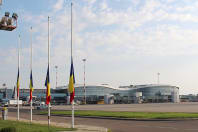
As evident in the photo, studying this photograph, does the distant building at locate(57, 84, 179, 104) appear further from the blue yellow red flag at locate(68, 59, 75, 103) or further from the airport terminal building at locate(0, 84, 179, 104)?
the blue yellow red flag at locate(68, 59, 75, 103)

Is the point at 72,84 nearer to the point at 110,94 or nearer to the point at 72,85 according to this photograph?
the point at 72,85

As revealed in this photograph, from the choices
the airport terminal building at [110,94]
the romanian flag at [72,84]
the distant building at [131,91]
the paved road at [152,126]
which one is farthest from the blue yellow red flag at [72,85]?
the distant building at [131,91]

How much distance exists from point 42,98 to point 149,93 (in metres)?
52.1

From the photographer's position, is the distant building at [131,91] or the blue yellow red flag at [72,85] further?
the distant building at [131,91]

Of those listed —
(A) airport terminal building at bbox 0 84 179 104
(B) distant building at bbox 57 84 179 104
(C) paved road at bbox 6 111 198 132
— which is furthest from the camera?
(B) distant building at bbox 57 84 179 104

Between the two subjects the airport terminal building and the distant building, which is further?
the distant building

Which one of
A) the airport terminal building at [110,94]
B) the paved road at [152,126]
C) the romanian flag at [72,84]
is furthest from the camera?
the airport terminal building at [110,94]

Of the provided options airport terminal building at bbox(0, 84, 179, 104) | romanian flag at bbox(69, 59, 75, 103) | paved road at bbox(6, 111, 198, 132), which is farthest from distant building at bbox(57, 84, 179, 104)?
romanian flag at bbox(69, 59, 75, 103)

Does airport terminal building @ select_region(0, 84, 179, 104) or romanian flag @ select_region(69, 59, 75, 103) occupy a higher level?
romanian flag @ select_region(69, 59, 75, 103)

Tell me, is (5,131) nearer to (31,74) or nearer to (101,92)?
(31,74)

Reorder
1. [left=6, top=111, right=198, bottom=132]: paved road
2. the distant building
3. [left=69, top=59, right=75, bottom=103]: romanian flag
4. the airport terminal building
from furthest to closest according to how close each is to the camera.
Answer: the distant building, the airport terminal building, [left=69, top=59, right=75, bottom=103]: romanian flag, [left=6, top=111, right=198, bottom=132]: paved road

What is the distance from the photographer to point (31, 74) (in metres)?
25.7

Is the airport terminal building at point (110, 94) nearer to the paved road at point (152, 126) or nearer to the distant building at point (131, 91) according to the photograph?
the distant building at point (131, 91)

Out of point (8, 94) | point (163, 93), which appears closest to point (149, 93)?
point (163, 93)
